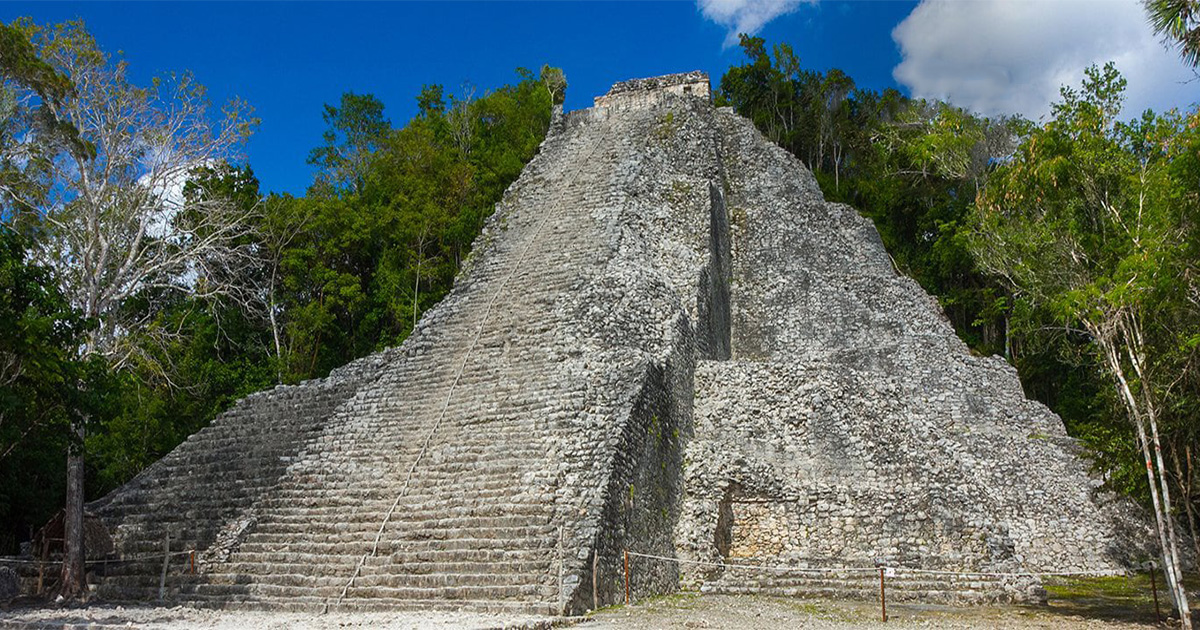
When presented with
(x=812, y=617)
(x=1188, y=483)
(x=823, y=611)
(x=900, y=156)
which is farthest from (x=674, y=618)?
(x=900, y=156)

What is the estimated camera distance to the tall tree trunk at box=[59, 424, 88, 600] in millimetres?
10039

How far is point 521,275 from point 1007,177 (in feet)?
27.0

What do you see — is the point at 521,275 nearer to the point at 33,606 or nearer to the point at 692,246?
the point at 692,246

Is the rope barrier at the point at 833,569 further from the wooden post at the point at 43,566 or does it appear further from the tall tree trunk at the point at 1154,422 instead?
the wooden post at the point at 43,566

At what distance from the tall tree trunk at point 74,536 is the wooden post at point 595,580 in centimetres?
621

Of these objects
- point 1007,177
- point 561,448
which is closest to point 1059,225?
point 1007,177

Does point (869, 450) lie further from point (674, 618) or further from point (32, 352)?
point (32, 352)

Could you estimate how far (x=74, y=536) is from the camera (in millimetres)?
10180

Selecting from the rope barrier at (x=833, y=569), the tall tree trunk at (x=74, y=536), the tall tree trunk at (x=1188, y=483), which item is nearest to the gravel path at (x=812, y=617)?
the rope barrier at (x=833, y=569)

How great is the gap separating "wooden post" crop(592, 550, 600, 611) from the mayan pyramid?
0.05 m

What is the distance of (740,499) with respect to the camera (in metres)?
11.7

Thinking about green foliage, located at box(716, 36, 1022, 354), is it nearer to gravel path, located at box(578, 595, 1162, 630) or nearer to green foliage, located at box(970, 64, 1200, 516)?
green foliage, located at box(970, 64, 1200, 516)

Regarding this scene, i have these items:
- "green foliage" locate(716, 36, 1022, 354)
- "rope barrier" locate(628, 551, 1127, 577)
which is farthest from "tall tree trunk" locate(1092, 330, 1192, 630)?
"green foliage" locate(716, 36, 1022, 354)

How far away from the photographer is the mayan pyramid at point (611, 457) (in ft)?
31.2
